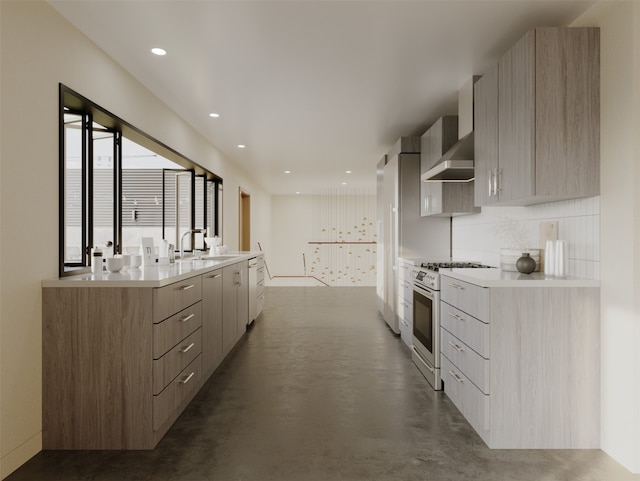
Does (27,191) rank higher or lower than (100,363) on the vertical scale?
higher

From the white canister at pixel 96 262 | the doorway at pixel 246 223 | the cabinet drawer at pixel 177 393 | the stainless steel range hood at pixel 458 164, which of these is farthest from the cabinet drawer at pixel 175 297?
the doorway at pixel 246 223

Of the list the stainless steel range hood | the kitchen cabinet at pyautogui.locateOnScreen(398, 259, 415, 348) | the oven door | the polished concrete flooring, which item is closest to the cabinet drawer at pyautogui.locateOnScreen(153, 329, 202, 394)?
the polished concrete flooring

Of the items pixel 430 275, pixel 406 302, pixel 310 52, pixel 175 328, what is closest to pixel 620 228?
pixel 430 275

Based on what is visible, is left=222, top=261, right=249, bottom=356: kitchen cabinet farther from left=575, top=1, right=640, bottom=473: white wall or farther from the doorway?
the doorway

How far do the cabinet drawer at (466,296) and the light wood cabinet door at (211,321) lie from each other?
187 cm

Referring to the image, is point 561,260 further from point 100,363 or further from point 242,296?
point 242,296

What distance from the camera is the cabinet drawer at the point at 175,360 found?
Result: 7.85 ft

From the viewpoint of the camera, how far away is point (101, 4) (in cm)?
238

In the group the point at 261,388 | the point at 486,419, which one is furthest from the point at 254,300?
the point at 486,419

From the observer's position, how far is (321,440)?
2463 mm

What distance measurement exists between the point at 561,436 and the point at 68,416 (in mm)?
2765

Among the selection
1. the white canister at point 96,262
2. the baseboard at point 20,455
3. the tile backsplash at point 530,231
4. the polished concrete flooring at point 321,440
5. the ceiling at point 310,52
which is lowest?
the polished concrete flooring at point 321,440

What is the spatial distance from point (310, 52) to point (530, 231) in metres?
2.13

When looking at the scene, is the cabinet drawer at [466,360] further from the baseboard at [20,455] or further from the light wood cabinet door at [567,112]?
the baseboard at [20,455]
